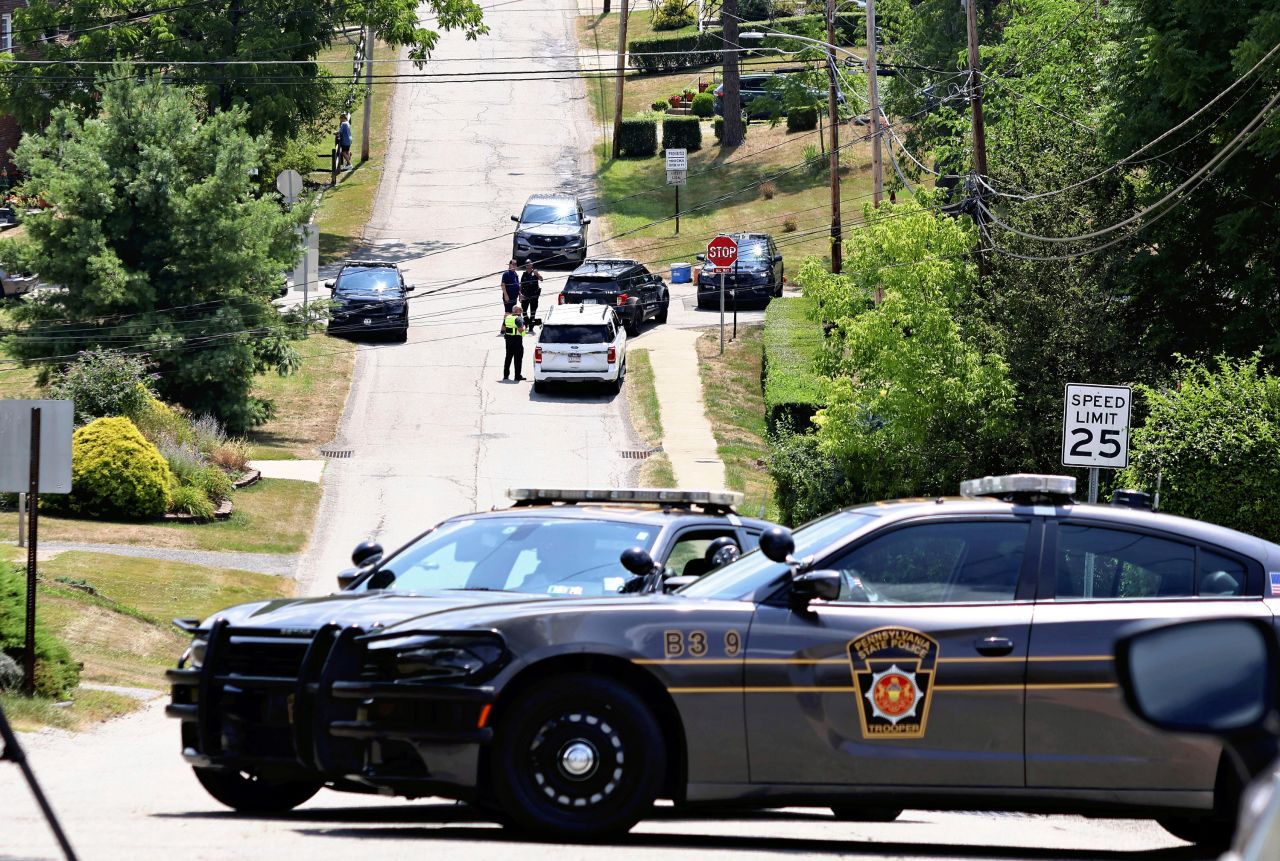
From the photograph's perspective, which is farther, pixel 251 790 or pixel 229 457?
pixel 229 457

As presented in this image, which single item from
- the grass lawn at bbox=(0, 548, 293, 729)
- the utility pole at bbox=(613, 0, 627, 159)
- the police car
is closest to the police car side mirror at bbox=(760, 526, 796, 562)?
the police car

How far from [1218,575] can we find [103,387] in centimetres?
2651

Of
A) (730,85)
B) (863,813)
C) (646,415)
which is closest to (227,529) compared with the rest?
(646,415)

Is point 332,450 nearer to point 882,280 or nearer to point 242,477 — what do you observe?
point 242,477

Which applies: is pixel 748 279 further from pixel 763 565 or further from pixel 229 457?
pixel 763 565

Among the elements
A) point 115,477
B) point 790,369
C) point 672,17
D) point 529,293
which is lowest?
point 115,477

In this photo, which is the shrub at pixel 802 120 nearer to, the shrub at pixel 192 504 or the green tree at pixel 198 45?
the green tree at pixel 198 45

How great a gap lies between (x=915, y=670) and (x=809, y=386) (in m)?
27.5

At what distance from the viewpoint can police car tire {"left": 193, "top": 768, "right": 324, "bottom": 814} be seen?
8195mm

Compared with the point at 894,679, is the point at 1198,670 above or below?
above

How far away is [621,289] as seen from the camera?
42188 millimetres

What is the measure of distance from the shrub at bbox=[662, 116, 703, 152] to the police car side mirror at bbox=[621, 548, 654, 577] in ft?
185

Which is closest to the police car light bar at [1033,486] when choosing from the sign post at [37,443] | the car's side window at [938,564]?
the car's side window at [938,564]

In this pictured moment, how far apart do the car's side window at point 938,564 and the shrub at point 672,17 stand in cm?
7784
